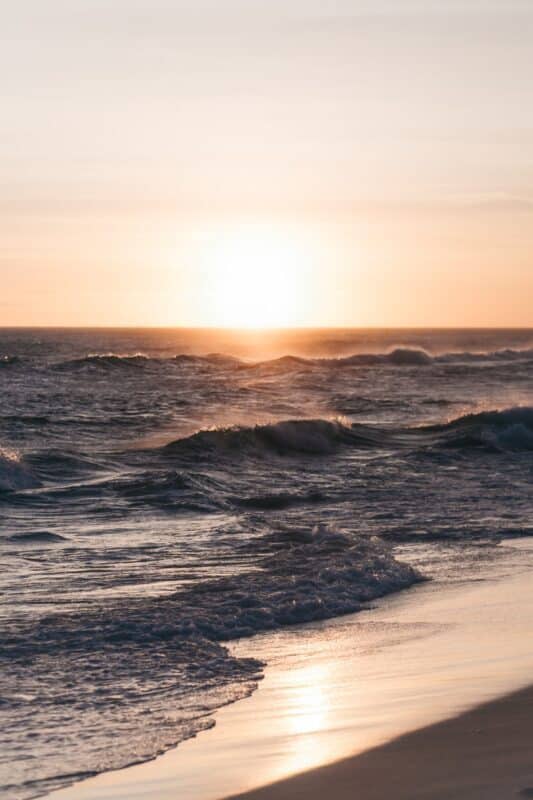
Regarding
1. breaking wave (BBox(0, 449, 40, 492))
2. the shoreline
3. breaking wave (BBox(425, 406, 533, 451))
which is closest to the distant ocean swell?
breaking wave (BBox(425, 406, 533, 451))

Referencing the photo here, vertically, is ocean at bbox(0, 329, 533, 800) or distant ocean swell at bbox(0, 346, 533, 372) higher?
distant ocean swell at bbox(0, 346, 533, 372)

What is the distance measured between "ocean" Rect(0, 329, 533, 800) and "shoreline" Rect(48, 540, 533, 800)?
8.8 inches

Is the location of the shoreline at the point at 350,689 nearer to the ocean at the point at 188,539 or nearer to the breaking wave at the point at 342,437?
the ocean at the point at 188,539

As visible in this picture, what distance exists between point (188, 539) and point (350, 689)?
240 inches

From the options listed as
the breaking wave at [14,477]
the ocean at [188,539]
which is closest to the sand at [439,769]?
the ocean at [188,539]

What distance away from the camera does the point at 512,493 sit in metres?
17.4

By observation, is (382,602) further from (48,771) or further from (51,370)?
(51,370)

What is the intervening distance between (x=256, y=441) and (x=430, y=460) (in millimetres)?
4189

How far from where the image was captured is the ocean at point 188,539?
6.79 metres

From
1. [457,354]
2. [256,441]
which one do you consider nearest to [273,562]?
[256,441]

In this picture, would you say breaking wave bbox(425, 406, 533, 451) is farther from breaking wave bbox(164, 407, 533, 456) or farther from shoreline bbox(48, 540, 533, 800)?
shoreline bbox(48, 540, 533, 800)

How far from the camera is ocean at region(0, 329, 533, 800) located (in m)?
6.79

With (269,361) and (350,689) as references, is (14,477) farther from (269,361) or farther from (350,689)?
(269,361)

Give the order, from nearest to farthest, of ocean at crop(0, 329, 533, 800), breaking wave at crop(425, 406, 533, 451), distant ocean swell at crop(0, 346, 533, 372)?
ocean at crop(0, 329, 533, 800)
breaking wave at crop(425, 406, 533, 451)
distant ocean swell at crop(0, 346, 533, 372)
